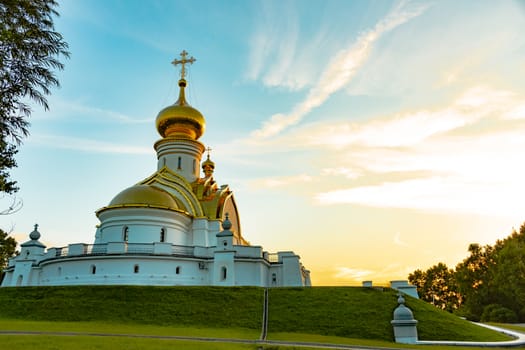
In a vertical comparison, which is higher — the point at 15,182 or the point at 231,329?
the point at 15,182

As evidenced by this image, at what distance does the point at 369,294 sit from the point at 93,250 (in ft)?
53.9

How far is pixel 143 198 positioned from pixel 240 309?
→ 38.3 feet

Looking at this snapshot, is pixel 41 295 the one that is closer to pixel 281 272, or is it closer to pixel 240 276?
pixel 240 276

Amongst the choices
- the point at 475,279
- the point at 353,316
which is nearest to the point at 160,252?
the point at 353,316

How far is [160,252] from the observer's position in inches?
961

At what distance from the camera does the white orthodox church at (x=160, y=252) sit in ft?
78.7

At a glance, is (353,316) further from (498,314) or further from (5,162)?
(498,314)

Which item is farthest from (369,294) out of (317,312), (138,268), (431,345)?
(138,268)

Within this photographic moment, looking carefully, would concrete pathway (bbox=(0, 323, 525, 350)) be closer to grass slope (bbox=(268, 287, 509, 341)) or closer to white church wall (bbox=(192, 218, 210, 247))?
grass slope (bbox=(268, 287, 509, 341))

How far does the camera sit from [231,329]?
16.2 metres

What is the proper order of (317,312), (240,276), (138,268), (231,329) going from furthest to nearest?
(240,276) → (138,268) → (317,312) → (231,329)

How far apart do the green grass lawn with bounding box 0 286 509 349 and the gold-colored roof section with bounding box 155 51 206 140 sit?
58.1 feet

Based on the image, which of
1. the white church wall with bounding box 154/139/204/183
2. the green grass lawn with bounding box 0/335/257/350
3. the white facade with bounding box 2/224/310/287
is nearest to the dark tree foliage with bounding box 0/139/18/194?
the green grass lawn with bounding box 0/335/257/350

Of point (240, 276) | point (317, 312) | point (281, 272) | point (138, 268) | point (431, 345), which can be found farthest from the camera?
point (281, 272)
